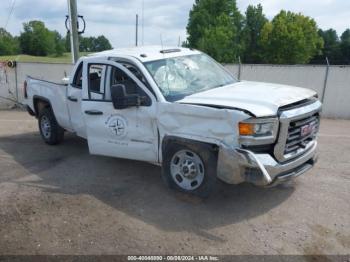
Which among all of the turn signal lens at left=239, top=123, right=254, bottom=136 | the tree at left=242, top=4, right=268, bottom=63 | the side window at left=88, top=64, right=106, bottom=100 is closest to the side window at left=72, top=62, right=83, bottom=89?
the side window at left=88, top=64, right=106, bottom=100

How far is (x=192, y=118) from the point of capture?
4.54 meters

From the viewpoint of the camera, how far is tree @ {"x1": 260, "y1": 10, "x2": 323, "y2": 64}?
2511 inches

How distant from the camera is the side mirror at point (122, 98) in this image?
16.2 feet

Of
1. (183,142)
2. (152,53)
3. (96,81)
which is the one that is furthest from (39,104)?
(183,142)

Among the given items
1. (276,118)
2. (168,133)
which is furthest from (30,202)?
(276,118)

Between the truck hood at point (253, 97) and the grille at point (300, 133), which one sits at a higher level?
the truck hood at point (253, 97)

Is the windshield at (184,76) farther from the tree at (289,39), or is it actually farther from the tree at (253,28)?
the tree at (253,28)

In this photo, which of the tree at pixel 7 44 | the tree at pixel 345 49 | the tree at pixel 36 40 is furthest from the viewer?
the tree at pixel 345 49

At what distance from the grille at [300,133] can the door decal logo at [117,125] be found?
2274 mm

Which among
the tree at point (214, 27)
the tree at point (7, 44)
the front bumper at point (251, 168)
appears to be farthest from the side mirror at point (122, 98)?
the tree at point (7, 44)

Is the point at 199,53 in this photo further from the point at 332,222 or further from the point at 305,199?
the point at 332,222

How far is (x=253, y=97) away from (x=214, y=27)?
47.7m

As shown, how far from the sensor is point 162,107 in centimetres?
484

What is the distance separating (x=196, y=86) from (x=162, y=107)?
72cm
